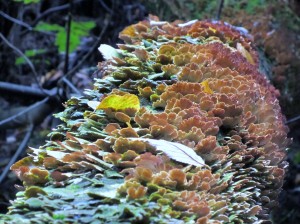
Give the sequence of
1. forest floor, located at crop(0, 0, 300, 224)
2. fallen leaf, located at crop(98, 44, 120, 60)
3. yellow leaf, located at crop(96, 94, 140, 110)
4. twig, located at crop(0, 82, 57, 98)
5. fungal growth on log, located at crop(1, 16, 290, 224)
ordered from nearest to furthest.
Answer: fungal growth on log, located at crop(1, 16, 290, 224), yellow leaf, located at crop(96, 94, 140, 110), fallen leaf, located at crop(98, 44, 120, 60), forest floor, located at crop(0, 0, 300, 224), twig, located at crop(0, 82, 57, 98)

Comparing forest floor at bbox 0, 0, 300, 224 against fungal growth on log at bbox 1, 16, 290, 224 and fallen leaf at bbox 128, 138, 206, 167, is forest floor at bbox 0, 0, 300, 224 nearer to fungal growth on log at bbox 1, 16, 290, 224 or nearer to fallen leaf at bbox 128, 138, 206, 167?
fungal growth on log at bbox 1, 16, 290, 224

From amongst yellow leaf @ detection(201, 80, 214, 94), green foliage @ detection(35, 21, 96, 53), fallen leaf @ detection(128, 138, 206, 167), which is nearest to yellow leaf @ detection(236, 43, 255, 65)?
yellow leaf @ detection(201, 80, 214, 94)

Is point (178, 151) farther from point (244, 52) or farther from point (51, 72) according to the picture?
point (51, 72)

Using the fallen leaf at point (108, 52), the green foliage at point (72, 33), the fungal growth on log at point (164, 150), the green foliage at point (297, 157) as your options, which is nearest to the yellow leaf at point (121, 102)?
the fungal growth on log at point (164, 150)

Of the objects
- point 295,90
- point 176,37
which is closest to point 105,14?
point 295,90

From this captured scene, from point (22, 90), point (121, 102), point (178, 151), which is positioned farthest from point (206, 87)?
point (22, 90)

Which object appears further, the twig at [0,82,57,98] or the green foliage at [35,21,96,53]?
the green foliage at [35,21,96,53]

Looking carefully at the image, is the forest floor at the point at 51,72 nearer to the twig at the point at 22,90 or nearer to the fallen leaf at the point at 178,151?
the twig at the point at 22,90

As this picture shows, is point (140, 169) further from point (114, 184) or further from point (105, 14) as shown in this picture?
point (105, 14)
